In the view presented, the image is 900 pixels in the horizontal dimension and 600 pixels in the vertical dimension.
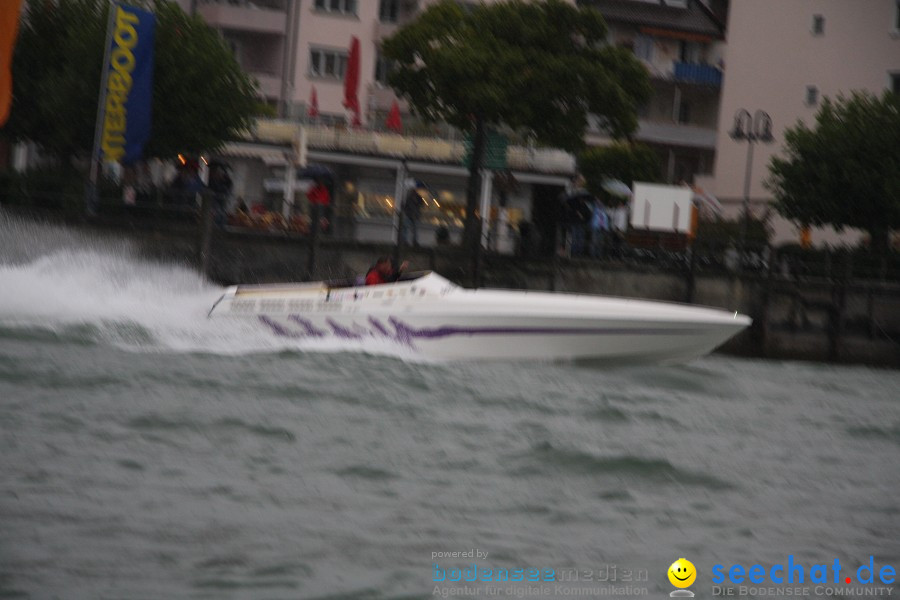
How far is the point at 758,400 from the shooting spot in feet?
47.0

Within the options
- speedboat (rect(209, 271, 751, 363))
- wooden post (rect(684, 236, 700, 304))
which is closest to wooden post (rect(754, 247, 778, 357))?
Result: wooden post (rect(684, 236, 700, 304))

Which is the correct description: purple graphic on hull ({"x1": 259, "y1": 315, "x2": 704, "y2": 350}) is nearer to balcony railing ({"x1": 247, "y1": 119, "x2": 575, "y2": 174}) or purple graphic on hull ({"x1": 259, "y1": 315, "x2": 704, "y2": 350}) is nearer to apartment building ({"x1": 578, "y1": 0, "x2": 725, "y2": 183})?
balcony railing ({"x1": 247, "y1": 119, "x2": 575, "y2": 174})

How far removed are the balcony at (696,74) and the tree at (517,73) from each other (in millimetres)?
22104

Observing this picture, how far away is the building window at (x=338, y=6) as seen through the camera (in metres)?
41.7

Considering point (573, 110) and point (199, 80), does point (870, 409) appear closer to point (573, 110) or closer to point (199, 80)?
point (573, 110)

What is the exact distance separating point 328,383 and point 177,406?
2435mm

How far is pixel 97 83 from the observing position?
23828mm

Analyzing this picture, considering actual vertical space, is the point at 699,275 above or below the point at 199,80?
below

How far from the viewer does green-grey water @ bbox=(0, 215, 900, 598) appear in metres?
6.26

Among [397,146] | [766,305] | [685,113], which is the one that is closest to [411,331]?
[766,305]

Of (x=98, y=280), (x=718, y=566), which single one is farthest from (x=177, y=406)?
(x=98, y=280)

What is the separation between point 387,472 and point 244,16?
3358 centimetres

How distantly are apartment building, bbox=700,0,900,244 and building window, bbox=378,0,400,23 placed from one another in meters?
10.5

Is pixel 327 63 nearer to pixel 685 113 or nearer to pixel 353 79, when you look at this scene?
pixel 353 79
